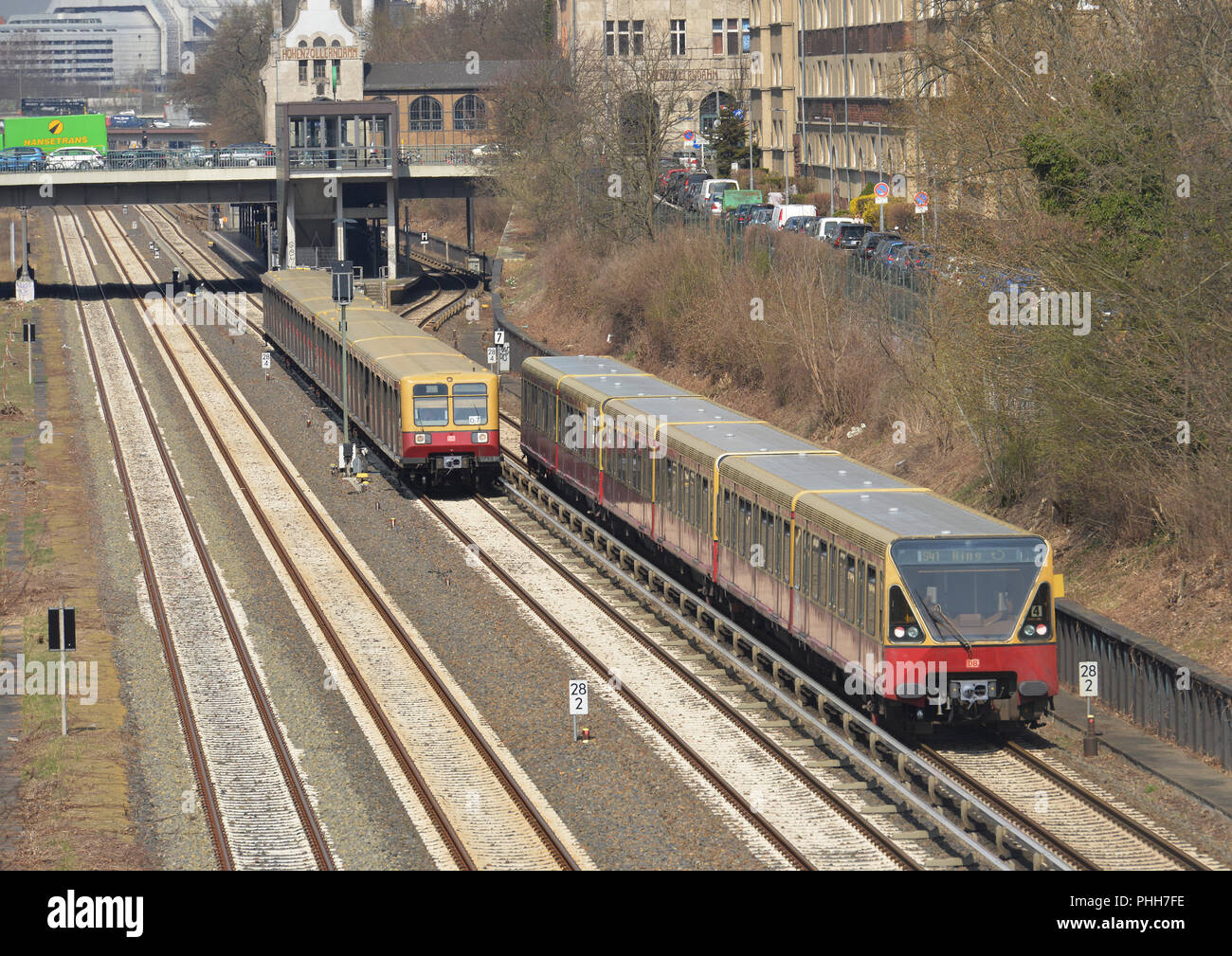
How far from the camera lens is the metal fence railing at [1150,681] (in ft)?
62.2

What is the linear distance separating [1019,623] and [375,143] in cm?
6783

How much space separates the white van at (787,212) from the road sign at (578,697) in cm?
4409

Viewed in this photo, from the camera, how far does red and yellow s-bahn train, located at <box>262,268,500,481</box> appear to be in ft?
118

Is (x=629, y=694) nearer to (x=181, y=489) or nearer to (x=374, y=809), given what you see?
(x=374, y=809)

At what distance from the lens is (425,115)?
11550cm

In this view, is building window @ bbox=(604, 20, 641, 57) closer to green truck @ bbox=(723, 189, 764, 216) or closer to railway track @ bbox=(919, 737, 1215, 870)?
green truck @ bbox=(723, 189, 764, 216)

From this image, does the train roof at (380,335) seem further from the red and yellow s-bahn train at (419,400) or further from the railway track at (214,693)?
the railway track at (214,693)

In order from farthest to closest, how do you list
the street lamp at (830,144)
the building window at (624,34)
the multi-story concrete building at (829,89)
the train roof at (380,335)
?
1. the building window at (624,34)
2. the street lamp at (830,144)
3. the multi-story concrete building at (829,89)
4. the train roof at (380,335)

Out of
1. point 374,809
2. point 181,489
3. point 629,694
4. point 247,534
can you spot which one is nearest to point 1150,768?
point 629,694

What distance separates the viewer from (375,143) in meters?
82.1

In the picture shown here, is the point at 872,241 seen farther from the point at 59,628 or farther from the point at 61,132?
the point at 61,132

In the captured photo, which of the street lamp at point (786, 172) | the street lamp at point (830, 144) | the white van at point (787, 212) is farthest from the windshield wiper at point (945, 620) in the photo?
the street lamp at point (786, 172)

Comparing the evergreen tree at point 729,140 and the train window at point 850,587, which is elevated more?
the evergreen tree at point 729,140
